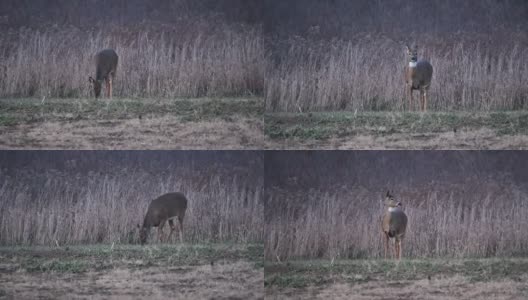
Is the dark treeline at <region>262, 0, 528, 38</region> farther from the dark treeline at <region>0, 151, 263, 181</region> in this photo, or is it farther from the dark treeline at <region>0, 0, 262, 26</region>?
the dark treeline at <region>0, 151, 263, 181</region>

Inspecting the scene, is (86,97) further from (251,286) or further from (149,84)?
(251,286)

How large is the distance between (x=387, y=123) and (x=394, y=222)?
0.82m

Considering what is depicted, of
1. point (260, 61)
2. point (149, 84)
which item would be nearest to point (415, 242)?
point (260, 61)

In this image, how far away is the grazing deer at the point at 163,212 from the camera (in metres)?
7.76

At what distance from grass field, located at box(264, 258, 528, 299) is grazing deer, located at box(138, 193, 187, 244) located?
847 millimetres

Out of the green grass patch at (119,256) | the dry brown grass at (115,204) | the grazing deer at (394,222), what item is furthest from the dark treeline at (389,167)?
the green grass patch at (119,256)

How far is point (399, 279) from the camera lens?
770 cm

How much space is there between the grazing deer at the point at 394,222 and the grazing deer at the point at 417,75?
0.81 m

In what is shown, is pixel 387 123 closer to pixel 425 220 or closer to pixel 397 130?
pixel 397 130

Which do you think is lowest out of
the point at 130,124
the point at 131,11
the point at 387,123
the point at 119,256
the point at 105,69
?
the point at 119,256

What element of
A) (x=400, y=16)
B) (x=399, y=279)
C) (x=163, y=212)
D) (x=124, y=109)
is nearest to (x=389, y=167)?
(x=399, y=279)

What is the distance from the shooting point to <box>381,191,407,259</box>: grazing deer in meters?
7.79

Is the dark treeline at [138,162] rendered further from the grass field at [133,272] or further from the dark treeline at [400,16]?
the dark treeline at [400,16]

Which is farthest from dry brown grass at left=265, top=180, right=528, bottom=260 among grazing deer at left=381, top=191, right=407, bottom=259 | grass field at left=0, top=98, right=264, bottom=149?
grass field at left=0, top=98, right=264, bottom=149
